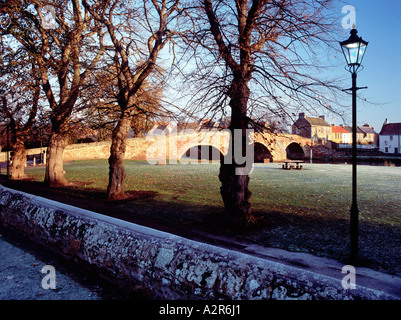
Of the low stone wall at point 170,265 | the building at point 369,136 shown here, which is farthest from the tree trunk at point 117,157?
the building at point 369,136

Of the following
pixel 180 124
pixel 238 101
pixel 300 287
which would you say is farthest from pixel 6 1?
pixel 300 287

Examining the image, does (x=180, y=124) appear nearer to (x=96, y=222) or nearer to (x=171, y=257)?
(x=96, y=222)

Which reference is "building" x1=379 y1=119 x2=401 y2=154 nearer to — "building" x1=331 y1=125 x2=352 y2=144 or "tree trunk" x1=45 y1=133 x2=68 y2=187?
"building" x1=331 y1=125 x2=352 y2=144

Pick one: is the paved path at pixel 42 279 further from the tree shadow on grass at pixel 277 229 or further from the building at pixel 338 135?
the building at pixel 338 135

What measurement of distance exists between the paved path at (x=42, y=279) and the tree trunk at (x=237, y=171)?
4403 mm

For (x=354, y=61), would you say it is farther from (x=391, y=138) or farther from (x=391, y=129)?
(x=391, y=129)

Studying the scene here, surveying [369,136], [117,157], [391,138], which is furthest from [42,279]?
[369,136]

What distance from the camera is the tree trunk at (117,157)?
12.0 meters

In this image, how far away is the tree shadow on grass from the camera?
261 inches

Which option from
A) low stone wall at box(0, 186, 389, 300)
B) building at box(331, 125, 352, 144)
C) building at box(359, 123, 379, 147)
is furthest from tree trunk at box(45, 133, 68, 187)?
building at box(359, 123, 379, 147)

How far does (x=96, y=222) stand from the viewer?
482 centimetres

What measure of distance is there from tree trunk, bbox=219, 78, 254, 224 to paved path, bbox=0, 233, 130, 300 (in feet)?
14.4

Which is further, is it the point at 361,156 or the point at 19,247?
the point at 361,156

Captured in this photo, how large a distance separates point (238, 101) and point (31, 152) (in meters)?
32.7
